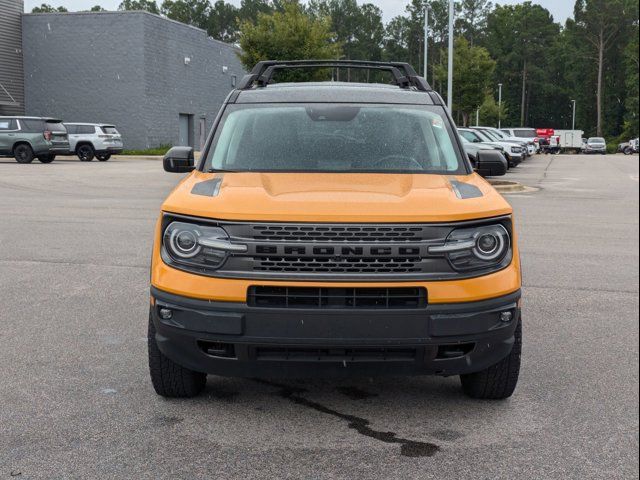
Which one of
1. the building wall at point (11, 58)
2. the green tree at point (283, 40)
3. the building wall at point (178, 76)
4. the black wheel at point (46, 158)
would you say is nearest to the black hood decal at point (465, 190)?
the black wheel at point (46, 158)

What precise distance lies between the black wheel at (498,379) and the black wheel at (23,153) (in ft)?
98.4

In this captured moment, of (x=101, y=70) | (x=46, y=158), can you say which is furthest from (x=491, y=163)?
(x=101, y=70)

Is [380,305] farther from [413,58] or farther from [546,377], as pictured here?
[413,58]

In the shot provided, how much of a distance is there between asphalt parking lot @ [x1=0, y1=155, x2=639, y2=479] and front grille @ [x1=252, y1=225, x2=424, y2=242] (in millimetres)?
974

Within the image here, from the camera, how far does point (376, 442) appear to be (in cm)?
380

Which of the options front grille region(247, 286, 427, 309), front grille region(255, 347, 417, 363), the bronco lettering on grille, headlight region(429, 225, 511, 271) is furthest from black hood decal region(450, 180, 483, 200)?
front grille region(255, 347, 417, 363)

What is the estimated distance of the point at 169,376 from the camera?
4.29m

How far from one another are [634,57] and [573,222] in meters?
13.1

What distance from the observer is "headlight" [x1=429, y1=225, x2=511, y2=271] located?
12.3 feet

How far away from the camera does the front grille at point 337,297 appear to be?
12.0ft

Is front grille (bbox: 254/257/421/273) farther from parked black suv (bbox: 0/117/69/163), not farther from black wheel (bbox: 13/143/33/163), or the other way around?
black wheel (bbox: 13/143/33/163)

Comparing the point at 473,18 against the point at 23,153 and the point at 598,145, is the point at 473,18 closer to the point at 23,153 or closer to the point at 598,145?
the point at 598,145

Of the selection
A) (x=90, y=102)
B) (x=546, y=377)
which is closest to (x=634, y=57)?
(x=546, y=377)

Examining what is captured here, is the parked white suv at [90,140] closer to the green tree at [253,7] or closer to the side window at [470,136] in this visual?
the side window at [470,136]
